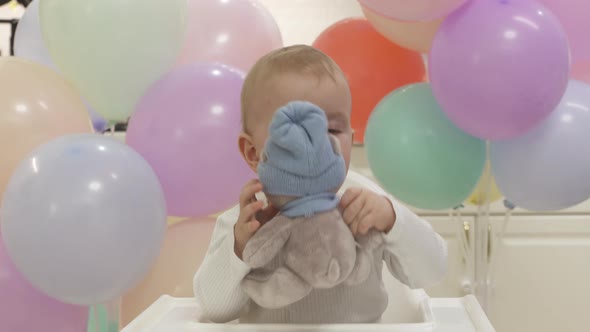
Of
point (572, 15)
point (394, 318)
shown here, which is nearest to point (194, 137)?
point (394, 318)

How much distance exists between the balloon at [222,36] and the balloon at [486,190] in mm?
642

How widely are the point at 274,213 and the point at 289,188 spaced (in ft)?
0.27

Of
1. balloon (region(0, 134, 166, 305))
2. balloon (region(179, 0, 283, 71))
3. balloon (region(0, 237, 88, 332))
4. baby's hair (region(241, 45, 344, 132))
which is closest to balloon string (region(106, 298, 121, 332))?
balloon (region(0, 237, 88, 332))

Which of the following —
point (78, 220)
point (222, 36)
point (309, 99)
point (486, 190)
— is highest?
point (309, 99)

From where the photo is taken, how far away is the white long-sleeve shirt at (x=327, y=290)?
101cm

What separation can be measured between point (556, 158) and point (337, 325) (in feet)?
2.35

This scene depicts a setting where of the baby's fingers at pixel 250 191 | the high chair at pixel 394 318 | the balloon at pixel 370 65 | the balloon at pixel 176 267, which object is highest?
the baby's fingers at pixel 250 191

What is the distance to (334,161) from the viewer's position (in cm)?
79

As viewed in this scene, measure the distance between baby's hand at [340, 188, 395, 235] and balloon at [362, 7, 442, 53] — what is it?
759mm

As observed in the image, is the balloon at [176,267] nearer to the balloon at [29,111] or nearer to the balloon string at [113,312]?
the balloon string at [113,312]

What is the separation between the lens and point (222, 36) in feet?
5.53

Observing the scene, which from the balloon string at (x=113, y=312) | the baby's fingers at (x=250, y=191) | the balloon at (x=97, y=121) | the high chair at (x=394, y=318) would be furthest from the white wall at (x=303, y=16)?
the baby's fingers at (x=250, y=191)

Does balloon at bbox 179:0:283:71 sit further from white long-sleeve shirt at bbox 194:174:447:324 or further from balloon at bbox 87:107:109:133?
white long-sleeve shirt at bbox 194:174:447:324

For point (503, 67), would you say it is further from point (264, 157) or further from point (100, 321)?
point (100, 321)
